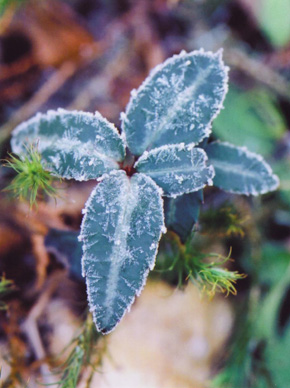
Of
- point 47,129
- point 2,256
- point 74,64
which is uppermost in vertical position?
point 47,129

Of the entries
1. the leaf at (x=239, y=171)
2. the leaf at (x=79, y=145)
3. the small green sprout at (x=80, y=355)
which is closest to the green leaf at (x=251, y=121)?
the leaf at (x=239, y=171)

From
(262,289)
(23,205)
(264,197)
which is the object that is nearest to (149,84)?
(23,205)

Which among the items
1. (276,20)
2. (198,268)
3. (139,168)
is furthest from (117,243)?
(276,20)

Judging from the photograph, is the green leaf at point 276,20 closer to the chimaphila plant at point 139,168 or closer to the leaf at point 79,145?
the chimaphila plant at point 139,168

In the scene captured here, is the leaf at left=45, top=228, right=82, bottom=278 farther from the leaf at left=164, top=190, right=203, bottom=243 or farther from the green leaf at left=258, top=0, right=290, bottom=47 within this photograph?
the green leaf at left=258, top=0, right=290, bottom=47

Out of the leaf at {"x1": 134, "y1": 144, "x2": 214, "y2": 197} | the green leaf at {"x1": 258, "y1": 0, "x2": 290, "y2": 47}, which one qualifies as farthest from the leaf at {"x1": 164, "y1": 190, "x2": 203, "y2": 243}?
the green leaf at {"x1": 258, "y1": 0, "x2": 290, "y2": 47}

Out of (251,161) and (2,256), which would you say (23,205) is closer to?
(2,256)
